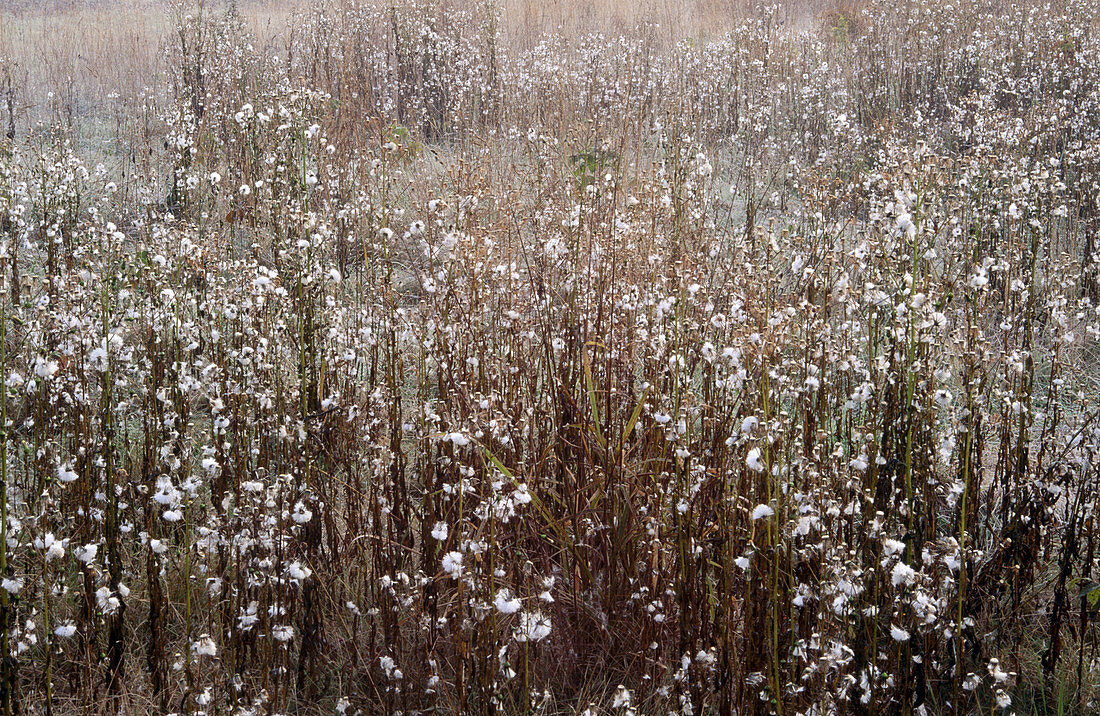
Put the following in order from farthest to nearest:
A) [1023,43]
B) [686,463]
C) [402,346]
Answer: [1023,43], [402,346], [686,463]

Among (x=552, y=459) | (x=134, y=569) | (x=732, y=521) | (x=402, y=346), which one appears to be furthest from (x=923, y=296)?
(x=402, y=346)

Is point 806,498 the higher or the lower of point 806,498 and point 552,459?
the higher

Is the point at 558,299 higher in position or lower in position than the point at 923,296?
lower

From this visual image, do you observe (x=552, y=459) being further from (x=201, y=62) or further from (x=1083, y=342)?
(x=201, y=62)

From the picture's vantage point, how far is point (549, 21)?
12031mm

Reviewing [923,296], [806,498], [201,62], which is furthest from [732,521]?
[201,62]

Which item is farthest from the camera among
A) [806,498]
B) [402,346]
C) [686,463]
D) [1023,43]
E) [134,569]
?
[1023,43]

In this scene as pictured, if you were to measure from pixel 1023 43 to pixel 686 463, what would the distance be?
7.81 metres

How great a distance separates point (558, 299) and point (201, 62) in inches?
190

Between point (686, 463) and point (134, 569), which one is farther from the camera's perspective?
→ point (134, 569)

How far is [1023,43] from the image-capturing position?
8312 mm

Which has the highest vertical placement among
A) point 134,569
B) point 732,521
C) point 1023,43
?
point 1023,43

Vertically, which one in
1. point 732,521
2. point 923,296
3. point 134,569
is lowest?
point 134,569

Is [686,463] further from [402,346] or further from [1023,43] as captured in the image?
[1023,43]
